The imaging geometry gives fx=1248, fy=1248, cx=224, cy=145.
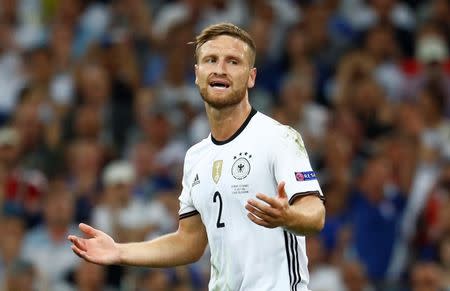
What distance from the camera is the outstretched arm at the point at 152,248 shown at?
627 centimetres

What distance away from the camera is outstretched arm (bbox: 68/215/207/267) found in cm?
627

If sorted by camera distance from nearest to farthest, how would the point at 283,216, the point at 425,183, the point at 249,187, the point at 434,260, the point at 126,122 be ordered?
the point at 283,216
the point at 249,187
the point at 434,260
the point at 425,183
the point at 126,122

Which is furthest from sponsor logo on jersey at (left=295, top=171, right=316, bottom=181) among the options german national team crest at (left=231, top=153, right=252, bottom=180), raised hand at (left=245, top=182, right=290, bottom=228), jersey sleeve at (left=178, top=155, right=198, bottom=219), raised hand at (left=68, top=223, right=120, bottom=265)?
raised hand at (left=68, top=223, right=120, bottom=265)

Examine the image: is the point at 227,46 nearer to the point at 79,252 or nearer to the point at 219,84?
the point at 219,84

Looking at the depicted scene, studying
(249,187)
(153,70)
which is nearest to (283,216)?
(249,187)

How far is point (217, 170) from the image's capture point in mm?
6176

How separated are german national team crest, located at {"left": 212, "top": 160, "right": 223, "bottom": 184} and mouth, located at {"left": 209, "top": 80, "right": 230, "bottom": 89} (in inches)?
14.6

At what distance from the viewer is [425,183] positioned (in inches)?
431

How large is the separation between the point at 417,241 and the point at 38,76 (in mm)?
4628

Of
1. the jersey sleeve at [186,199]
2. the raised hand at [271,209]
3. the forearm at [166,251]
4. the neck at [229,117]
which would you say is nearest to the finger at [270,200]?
the raised hand at [271,209]

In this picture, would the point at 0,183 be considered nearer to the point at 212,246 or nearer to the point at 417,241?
the point at 417,241

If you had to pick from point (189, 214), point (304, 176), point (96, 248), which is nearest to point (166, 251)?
point (189, 214)

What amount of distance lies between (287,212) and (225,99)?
927 millimetres

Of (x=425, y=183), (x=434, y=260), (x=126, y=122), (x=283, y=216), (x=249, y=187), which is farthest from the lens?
(x=126, y=122)
